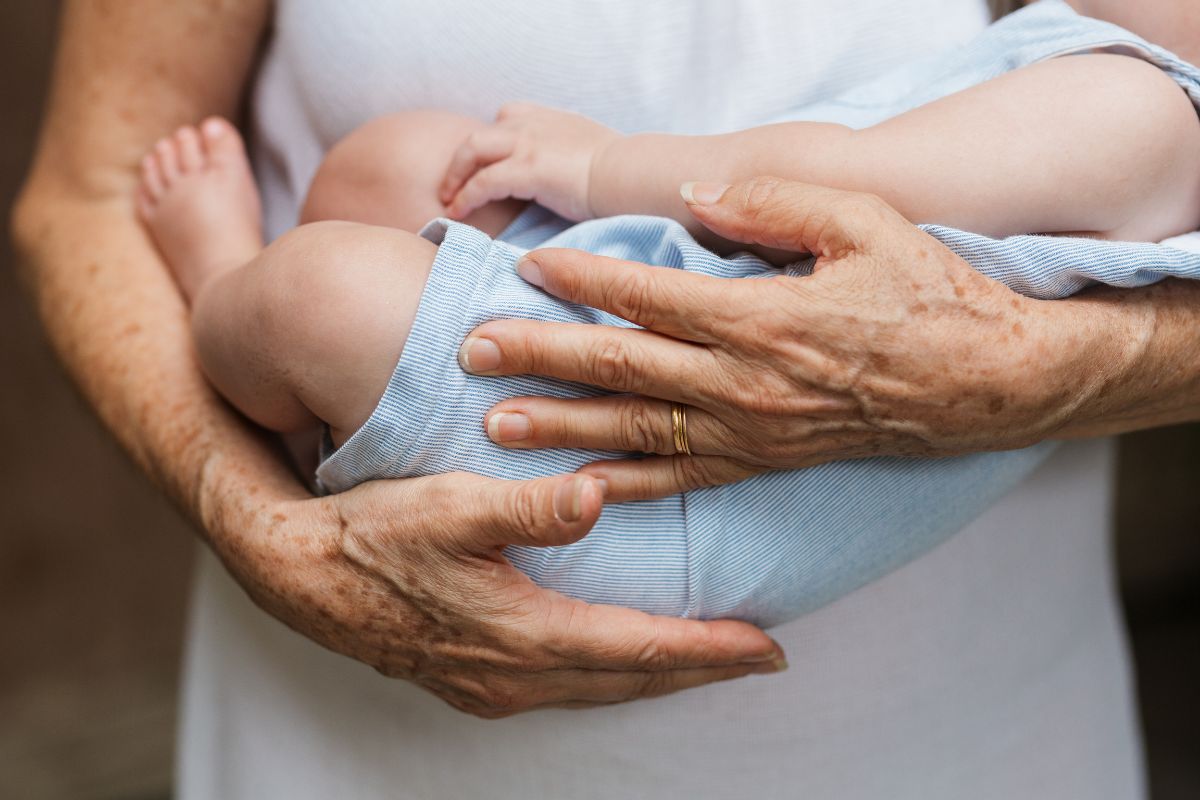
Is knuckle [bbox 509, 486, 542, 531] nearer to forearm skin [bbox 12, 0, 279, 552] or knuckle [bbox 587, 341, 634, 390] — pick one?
knuckle [bbox 587, 341, 634, 390]

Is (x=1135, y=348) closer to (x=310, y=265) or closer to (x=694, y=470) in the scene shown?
(x=694, y=470)

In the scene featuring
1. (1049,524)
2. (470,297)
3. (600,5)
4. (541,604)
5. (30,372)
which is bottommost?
(30,372)

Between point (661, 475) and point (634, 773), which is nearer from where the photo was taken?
point (661, 475)

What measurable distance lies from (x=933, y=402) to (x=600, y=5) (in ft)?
1.65

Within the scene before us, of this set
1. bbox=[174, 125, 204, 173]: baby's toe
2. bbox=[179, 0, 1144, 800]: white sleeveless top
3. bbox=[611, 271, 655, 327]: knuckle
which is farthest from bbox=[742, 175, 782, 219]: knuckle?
bbox=[174, 125, 204, 173]: baby's toe

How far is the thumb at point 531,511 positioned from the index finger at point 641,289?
145 millimetres

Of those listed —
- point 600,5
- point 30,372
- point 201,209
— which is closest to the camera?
point 600,5

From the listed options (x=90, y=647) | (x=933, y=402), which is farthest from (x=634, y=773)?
(x=90, y=647)

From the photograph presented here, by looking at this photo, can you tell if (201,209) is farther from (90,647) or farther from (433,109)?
(90,647)

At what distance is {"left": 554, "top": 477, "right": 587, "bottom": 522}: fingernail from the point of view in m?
0.76

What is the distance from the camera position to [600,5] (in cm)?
97

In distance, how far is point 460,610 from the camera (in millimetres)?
867

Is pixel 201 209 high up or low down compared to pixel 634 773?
up

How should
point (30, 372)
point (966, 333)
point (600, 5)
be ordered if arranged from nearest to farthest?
point (966, 333) → point (600, 5) → point (30, 372)
